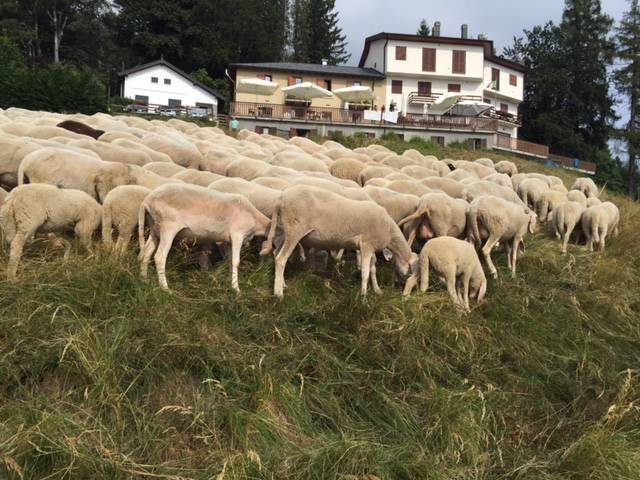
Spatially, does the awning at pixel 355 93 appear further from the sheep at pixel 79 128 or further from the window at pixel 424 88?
the sheep at pixel 79 128

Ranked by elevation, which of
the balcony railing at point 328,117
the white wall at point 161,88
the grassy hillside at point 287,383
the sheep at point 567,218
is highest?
the white wall at point 161,88

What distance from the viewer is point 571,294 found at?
31.6 feet

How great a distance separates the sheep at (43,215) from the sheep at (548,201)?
11.4 metres

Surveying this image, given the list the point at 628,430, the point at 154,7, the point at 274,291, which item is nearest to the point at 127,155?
the point at 274,291

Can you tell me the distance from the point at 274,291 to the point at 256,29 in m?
76.6

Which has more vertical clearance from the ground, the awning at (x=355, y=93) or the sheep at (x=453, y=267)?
the awning at (x=355, y=93)

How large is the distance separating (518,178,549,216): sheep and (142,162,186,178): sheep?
31.9 ft

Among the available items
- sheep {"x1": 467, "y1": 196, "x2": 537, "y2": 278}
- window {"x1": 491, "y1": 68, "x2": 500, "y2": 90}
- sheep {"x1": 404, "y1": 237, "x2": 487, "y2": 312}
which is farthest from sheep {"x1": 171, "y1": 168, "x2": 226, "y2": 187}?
window {"x1": 491, "y1": 68, "x2": 500, "y2": 90}

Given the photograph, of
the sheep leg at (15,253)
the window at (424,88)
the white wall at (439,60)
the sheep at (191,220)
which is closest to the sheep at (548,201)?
the sheep at (191,220)

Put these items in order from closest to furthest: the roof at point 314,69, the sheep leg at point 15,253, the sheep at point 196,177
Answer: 1. the sheep leg at point 15,253
2. the sheep at point 196,177
3. the roof at point 314,69

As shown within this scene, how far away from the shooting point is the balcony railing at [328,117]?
46.3 meters

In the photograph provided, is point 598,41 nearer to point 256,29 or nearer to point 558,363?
point 256,29

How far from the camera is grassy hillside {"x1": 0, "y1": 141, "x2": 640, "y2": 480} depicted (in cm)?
513

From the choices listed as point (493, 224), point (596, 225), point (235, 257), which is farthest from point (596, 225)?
point (235, 257)
